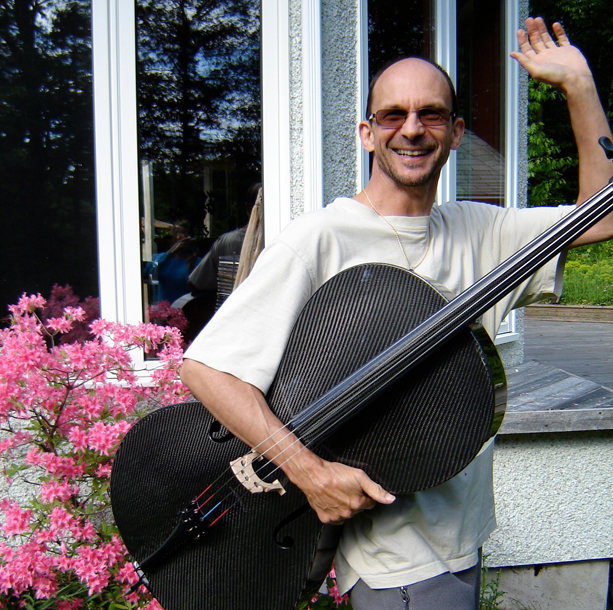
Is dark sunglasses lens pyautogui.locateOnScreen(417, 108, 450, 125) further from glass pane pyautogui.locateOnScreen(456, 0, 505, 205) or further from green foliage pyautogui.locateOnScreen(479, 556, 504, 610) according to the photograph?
glass pane pyautogui.locateOnScreen(456, 0, 505, 205)

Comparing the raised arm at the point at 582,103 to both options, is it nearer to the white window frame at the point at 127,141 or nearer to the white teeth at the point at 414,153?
the white teeth at the point at 414,153

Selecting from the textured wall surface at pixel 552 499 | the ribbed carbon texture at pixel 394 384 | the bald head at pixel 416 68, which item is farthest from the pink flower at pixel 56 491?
the textured wall surface at pixel 552 499

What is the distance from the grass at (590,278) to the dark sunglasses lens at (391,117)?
9649 mm

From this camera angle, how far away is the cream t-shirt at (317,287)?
4.06ft

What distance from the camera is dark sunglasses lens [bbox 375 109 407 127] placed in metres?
1.36

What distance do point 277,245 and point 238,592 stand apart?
794mm

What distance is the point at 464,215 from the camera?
1.53m

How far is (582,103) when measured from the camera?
1.38m

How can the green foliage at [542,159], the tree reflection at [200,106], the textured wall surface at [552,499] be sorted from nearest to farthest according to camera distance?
the textured wall surface at [552,499] < the tree reflection at [200,106] < the green foliage at [542,159]

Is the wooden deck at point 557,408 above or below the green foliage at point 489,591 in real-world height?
above

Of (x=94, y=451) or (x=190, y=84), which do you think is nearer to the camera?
(x=94, y=451)

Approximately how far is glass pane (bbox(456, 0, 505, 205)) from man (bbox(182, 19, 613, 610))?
2.50 m

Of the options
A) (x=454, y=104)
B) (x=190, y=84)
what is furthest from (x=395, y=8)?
(x=454, y=104)

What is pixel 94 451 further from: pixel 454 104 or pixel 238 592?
pixel 454 104
